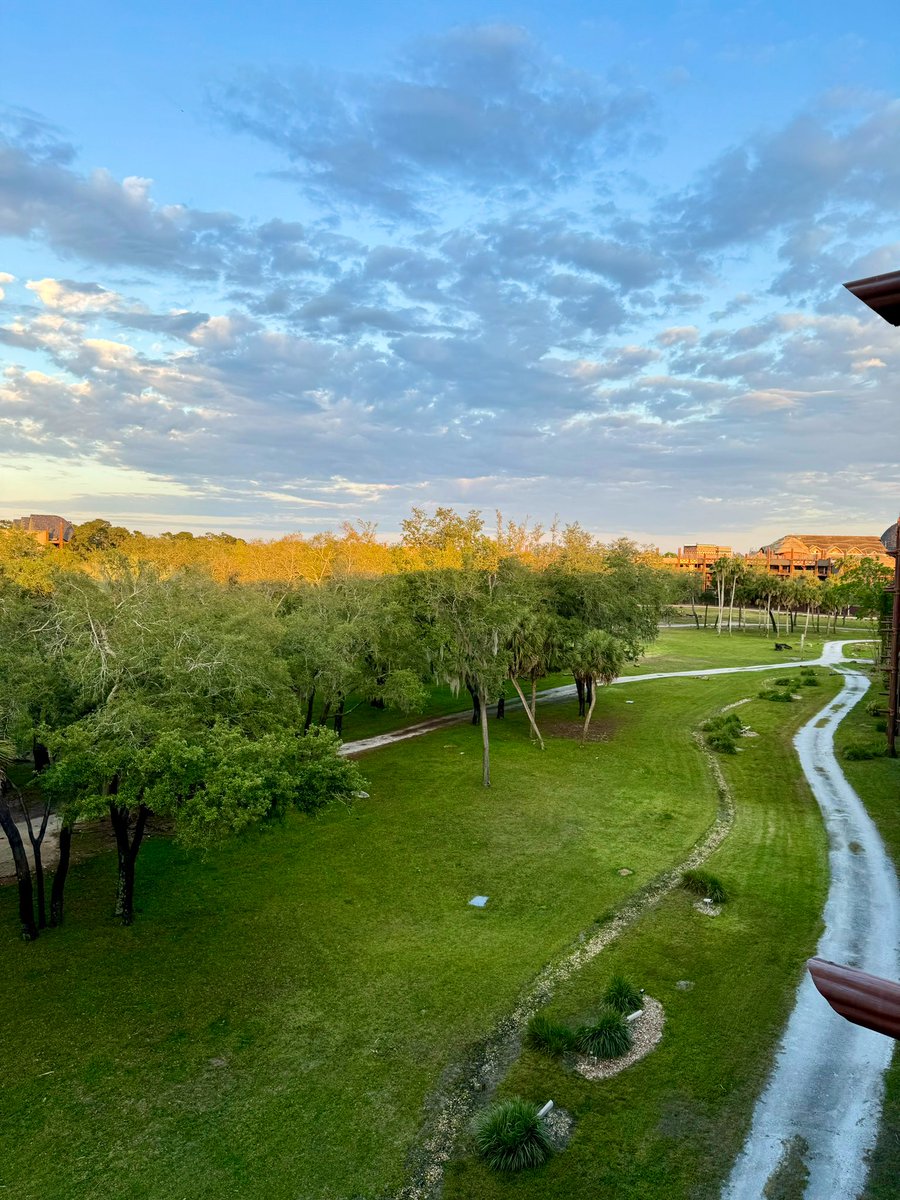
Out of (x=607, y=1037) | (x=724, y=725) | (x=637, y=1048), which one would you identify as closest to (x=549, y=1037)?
(x=607, y=1037)

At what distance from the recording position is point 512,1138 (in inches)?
403

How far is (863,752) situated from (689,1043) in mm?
24499

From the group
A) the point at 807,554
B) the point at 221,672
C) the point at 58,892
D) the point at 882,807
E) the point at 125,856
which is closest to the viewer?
the point at 125,856

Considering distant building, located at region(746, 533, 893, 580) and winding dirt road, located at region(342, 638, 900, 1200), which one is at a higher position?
distant building, located at region(746, 533, 893, 580)

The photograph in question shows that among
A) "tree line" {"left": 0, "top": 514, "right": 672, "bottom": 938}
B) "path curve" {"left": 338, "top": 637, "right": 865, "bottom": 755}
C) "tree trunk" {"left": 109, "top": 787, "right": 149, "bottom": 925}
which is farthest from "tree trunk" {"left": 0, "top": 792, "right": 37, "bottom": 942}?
"path curve" {"left": 338, "top": 637, "right": 865, "bottom": 755}

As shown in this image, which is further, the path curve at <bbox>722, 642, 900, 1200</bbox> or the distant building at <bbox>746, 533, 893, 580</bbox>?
the distant building at <bbox>746, 533, 893, 580</bbox>

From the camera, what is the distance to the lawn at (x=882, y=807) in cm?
984

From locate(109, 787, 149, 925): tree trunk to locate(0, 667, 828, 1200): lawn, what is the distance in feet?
1.67

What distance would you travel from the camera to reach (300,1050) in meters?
12.9

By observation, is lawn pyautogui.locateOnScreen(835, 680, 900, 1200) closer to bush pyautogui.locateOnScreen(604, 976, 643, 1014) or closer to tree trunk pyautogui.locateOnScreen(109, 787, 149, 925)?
bush pyautogui.locateOnScreen(604, 976, 643, 1014)

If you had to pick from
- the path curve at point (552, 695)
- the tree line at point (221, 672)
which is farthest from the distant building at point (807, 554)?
the tree line at point (221, 672)

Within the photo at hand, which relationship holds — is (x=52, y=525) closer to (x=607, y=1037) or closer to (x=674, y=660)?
(x=674, y=660)

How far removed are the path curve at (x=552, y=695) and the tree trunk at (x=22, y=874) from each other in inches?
511

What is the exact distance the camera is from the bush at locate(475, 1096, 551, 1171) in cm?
1009
